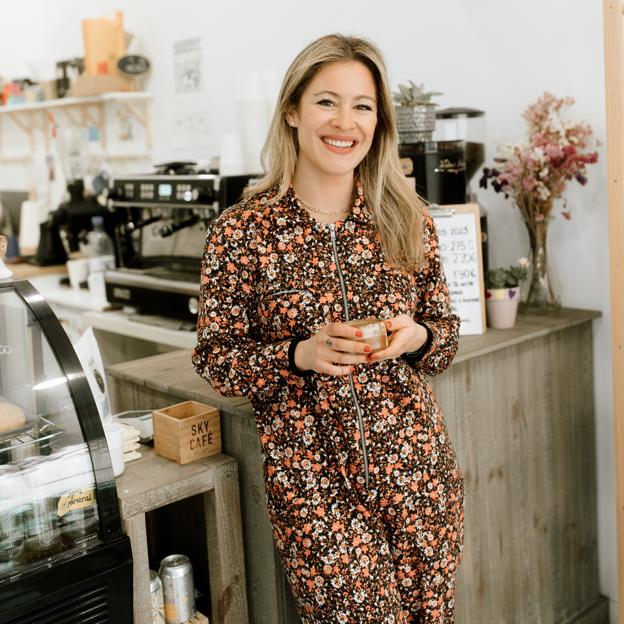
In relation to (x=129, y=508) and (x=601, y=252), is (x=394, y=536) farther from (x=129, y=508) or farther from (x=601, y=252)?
(x=601, y=252)

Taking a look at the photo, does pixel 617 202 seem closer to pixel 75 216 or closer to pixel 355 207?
pixel 355 207

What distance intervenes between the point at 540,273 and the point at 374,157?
1.03 metres

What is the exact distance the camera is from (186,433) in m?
1.89

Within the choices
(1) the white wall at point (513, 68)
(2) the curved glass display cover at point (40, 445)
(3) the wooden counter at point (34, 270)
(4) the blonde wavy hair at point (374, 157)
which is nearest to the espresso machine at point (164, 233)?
(1) the white wall at point (513, 68)

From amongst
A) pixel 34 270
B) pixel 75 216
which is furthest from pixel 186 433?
pixel 34 270

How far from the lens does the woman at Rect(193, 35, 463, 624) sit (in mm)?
1644

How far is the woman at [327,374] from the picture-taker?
1.64 meters

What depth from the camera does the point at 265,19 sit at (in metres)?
3.75

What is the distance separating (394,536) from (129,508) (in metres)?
0.53

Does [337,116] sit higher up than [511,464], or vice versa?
[337,116]

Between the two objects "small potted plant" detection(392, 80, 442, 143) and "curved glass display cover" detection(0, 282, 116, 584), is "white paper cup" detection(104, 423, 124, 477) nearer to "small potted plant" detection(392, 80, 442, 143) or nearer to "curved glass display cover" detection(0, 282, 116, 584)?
"curved glass display cover" detection(0, 282, 116, 584)

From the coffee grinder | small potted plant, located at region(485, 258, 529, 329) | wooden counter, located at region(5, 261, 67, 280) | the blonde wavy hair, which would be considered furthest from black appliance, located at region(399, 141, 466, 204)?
wooden counter, located at region(5, 261, 67, 280)

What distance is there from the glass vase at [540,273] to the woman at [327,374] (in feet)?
3.09

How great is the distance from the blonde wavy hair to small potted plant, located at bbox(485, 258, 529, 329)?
723mm
